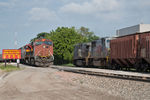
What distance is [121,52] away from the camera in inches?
822

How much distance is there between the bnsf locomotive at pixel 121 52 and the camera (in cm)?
1809

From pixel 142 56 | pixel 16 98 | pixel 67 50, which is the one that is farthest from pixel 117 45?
pixel 67 50

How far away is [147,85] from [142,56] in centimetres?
821

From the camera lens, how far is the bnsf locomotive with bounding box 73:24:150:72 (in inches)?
712

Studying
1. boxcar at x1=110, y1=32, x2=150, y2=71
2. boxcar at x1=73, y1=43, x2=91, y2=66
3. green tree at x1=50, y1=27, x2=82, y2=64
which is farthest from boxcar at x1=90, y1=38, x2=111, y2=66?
green tree at x1=50, y1=27, x2=82, y2=64

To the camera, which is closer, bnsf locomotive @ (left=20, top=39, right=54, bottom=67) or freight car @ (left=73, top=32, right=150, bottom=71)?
freight car @ (left=73, top=32, right=150, bottom=71)

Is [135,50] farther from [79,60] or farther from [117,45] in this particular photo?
[79,60]

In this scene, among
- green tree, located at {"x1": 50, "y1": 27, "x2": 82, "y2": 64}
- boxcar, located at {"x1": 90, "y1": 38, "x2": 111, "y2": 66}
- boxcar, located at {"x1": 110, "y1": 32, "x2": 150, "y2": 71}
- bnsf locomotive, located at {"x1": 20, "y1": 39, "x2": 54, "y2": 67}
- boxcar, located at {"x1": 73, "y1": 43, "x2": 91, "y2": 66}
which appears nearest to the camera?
boxcar, located at {"x1": 110, "y1": 32, "x2": 150, "y2": 71}

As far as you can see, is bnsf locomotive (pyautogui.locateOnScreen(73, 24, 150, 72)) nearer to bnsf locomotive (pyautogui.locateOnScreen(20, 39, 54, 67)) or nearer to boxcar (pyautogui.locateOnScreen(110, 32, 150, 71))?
boxcar (pyautogui.locateOnScreen(110, 32, 150, 71))

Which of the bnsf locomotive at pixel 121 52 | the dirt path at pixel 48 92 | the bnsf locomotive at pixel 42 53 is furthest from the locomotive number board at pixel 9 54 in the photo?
the dirt path at pixel 48 92

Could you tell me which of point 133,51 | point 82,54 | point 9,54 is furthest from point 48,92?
point 9,54

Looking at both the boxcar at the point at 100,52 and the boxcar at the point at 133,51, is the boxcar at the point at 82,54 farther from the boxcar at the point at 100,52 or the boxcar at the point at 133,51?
the boxcar at the point at 133,51

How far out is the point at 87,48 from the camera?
29.7m

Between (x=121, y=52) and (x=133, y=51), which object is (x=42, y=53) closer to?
(x=121, y=52)
